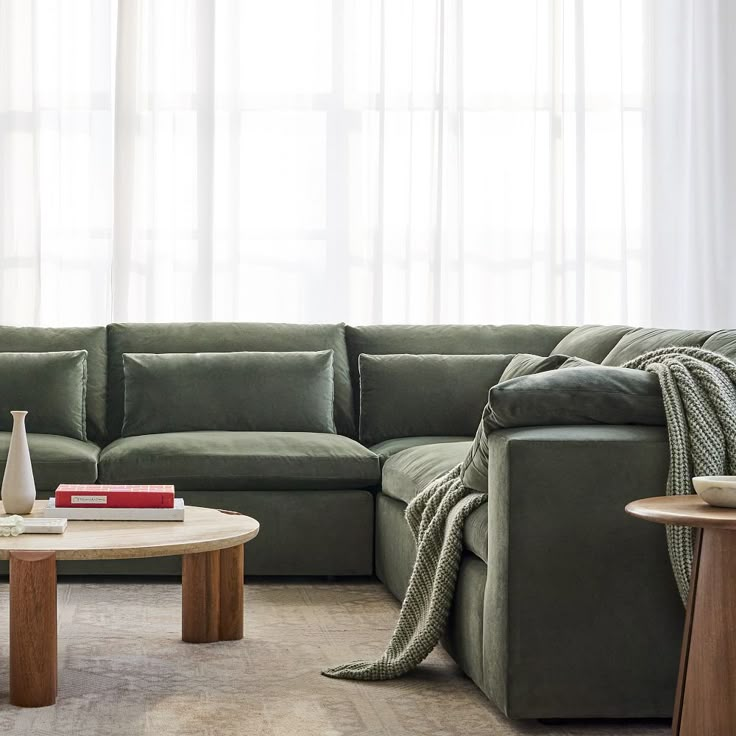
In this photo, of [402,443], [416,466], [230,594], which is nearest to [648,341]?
[416,466]

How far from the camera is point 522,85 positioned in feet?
16.5

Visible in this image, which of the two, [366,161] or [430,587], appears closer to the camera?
[430,587]

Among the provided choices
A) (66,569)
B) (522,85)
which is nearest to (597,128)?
(522,85)

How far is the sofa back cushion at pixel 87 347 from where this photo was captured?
4070 millimetres

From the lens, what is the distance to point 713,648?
179 centimetres

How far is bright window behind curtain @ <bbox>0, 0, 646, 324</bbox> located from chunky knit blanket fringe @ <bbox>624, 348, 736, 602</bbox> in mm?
2727

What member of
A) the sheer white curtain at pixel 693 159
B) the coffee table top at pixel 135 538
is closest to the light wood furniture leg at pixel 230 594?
the coffee table top at pixel 135 538

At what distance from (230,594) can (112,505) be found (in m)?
0.41

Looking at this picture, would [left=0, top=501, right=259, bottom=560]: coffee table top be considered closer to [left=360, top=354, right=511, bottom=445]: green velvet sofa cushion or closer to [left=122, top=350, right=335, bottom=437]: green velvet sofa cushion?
[left=122, top=350, right=335, bottom=437]: green velvet sofa cushion

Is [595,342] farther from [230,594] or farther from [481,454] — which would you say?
[230,594]

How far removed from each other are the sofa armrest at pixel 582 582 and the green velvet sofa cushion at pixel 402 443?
5.05ft

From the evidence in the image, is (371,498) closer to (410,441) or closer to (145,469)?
(410,441)

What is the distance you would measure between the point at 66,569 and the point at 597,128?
10.1 ft

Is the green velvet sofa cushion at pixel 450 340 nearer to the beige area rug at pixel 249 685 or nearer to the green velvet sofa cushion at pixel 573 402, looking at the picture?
the beige area rug at pixel 249 685
